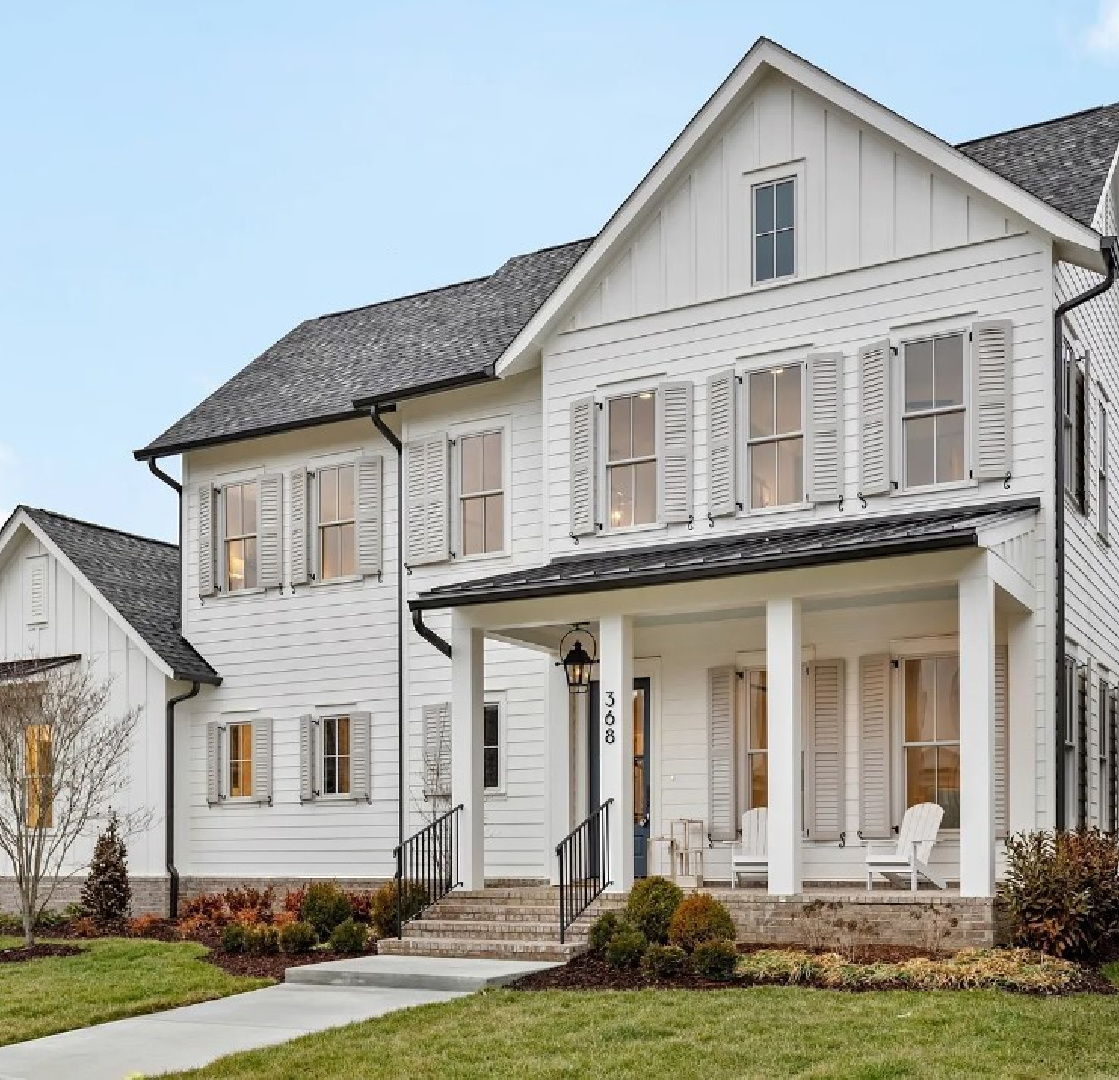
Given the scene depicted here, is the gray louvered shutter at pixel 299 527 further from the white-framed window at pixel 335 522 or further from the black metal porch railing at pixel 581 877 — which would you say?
the black metal porch railing at pixel 581 877

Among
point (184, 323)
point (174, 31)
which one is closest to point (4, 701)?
point (174, 31)

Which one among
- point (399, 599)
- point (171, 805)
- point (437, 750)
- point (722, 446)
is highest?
point (722, 446)

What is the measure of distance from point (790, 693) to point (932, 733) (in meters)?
2.63

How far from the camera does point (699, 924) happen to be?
12.9 m

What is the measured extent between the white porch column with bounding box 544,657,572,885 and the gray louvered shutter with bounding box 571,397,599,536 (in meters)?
1.79

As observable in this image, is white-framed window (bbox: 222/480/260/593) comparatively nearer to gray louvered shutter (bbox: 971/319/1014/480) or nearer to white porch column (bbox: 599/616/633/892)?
white porch column (bbox: 599/616/633/892)

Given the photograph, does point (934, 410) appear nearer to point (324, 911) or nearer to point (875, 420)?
point (875, 420)

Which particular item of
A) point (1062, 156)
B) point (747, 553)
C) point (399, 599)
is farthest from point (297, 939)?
point (1062, 156)

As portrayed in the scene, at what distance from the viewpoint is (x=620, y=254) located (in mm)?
17750

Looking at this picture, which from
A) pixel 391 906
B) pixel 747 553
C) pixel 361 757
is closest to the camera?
pixel 747 553

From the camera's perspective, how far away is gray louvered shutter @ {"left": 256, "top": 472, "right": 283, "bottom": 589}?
69.6ft

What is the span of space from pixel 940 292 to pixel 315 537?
8972mm

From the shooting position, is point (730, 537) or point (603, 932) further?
point (730, 537)

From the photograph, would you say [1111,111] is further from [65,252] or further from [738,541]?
[65,252]
